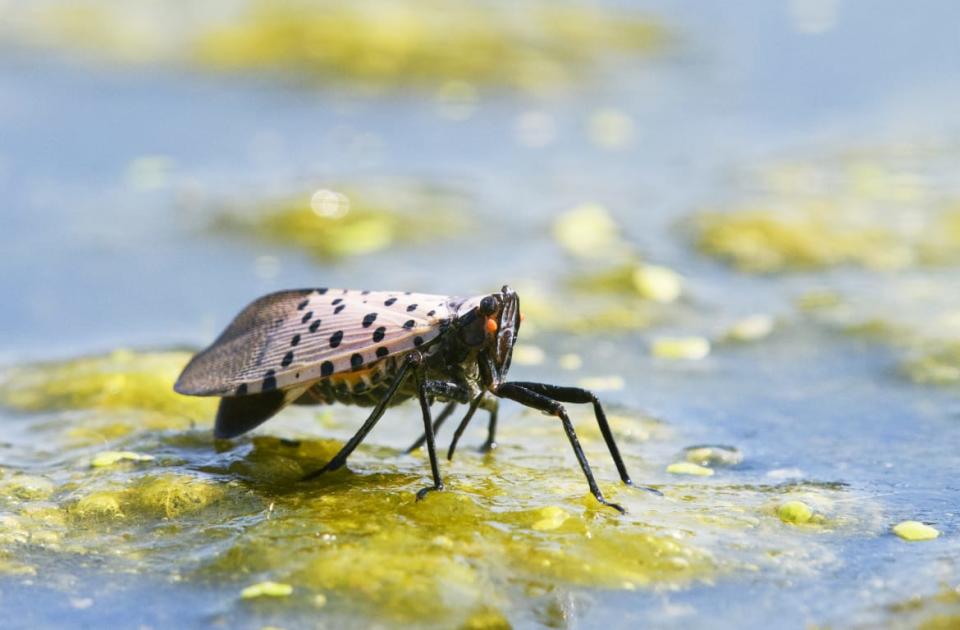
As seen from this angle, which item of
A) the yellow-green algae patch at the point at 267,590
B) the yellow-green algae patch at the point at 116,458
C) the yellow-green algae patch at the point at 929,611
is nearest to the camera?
the yellow-green algae patch at the point at 929,611

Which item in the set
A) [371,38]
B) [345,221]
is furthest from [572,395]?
[371,38]

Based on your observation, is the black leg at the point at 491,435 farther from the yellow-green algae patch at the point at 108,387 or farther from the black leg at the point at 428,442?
the yellow-green algae patch at the point at 108,387

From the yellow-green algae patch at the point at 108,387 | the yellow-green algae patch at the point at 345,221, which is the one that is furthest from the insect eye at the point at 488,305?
the yellow-green algae patch at the point at 345,221

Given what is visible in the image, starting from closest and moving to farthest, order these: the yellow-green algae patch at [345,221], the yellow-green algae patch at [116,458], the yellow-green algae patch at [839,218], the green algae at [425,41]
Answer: the yellow-green algae patch at [116,458], the yellow-green algae patch at [839,218], the yellow-green algae patch at [345,221], the green algae at [425,41]

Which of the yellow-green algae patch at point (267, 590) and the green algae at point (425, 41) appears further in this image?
the green algae at point (425, 41)

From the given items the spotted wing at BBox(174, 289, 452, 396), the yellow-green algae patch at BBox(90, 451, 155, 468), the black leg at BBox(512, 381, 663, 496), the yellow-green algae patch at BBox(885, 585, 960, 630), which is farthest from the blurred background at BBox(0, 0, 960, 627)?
the spotted wing at BBox(174, 289, 452, 396)

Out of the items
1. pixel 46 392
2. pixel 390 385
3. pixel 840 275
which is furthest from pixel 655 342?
pixel 46 392

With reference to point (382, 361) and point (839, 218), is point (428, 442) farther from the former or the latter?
point (839, 218)
